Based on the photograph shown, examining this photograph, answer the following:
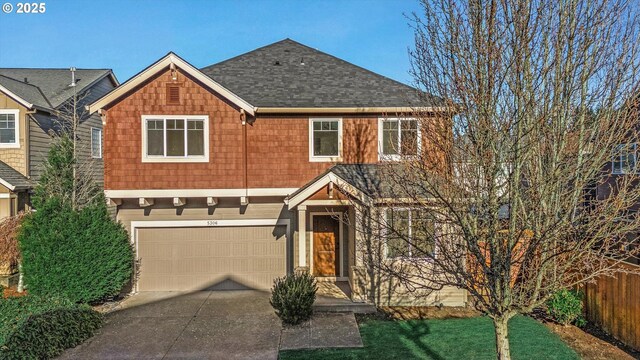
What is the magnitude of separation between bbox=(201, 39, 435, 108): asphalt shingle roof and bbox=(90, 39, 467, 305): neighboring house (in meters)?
0.07

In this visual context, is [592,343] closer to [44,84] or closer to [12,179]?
[12,179]

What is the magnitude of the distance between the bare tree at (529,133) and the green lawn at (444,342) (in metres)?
2.90

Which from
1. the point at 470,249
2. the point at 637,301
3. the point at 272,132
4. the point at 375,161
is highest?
the point at 272,132

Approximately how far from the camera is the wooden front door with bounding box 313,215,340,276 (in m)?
12.0

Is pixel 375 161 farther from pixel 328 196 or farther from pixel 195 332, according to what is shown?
pixel 195 332

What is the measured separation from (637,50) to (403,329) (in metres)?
6.63

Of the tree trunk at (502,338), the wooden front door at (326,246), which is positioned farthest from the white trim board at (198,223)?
the tree trunk at (502,338)

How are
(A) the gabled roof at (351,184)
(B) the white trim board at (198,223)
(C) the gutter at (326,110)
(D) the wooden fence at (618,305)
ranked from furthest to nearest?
(B) the white trim board at (198,223) → (C) the gutter at (326,110) → (A) the gabled roof at (351,184) → (D) the wooden fence at (618,305)

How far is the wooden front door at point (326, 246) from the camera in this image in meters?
12.0

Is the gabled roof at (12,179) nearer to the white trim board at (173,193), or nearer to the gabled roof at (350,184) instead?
the white trim board at (173,193)

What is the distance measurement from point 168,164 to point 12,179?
6.58 metres

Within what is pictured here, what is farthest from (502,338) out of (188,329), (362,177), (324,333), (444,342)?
(188,329)

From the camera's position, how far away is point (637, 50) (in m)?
4.52

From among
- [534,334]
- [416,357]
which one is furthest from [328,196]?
[534,334]
